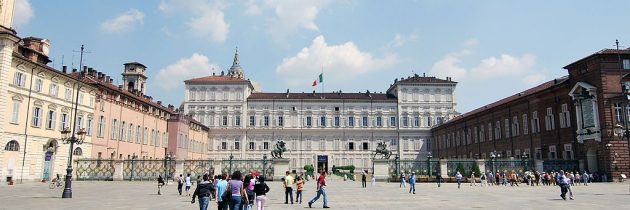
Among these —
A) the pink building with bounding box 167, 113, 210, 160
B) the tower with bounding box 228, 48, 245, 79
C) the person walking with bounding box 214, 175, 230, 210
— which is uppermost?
the tower with bounding box 228, 48, 245, 79

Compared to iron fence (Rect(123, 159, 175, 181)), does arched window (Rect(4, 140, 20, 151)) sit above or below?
above

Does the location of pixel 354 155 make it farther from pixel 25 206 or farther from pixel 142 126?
pixel 25 206

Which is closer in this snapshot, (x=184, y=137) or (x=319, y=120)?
(x=184, y=137)

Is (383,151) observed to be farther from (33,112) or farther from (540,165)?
(33,112)

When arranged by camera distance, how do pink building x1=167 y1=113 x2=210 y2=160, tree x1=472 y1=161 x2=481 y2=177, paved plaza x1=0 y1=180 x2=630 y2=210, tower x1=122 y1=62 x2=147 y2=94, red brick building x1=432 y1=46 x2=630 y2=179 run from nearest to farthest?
paved plaza x1=0 y1=180 x2=630 y2=210 < red brick building x1=432 y1=46 x2=630 y2=179 < tree x1=472 y1=161 x2=481 y2=177 < pink building x1=167 y1=113 x2=210 y2=160 < tower x1=122 y1=62 x2=147 y2=94

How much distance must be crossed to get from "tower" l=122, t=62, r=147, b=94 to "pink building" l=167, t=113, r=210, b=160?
13708 millimetres

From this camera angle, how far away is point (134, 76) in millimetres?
75750

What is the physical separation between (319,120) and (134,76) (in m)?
30.7

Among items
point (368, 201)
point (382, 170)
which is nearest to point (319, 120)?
point (382, 170)

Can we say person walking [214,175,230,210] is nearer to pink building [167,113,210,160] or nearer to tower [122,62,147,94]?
pink building [167,113,210,160]

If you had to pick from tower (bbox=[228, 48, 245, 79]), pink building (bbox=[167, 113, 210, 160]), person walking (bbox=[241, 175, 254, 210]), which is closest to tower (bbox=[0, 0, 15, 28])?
pink building (bbox=[167, 113, 210, 160])

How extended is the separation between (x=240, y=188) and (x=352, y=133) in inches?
2607

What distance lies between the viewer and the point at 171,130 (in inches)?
2496

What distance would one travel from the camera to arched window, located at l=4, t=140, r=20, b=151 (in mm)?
33875
